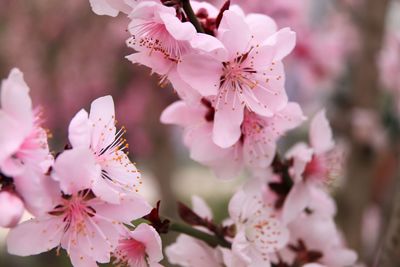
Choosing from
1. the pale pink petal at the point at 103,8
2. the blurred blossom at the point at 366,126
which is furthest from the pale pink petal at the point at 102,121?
the blurred blossom at the point at 366,126

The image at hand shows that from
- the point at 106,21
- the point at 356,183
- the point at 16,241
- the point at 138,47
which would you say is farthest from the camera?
the point at 106,21

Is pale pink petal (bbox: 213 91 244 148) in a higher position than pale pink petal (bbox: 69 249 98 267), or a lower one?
higher

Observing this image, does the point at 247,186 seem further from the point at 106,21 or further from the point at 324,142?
the point at 106,21

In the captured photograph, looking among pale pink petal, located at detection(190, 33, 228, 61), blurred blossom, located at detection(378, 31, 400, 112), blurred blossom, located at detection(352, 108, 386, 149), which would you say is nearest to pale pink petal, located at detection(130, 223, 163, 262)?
pale pink petal, located at detection(190, 33, 228, 61)

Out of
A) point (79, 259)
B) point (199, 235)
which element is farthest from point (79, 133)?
point (199, 235)

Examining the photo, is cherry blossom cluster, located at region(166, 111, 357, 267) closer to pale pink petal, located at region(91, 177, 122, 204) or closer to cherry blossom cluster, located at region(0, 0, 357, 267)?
cherry blossom cluster, located at region(0, 0, 357, 267)

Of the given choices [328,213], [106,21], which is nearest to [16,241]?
[328,213]

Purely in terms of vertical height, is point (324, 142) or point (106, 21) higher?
point (324, 142)
